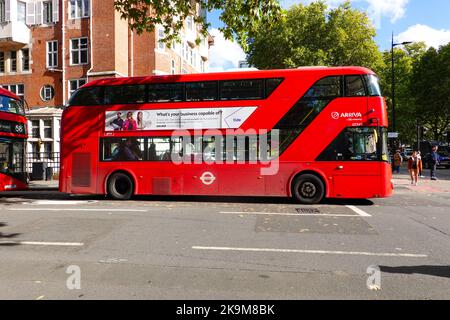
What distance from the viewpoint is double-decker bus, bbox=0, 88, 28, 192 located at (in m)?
13.1

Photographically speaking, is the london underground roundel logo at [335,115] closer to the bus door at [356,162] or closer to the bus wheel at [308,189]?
the bus door at [356,162]

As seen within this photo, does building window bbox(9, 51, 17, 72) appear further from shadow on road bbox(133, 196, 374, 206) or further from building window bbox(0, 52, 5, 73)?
shadow on road bbox(133, 196, 374, 206)

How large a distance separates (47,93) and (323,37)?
22.7m

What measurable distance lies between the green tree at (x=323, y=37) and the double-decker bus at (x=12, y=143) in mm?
20041

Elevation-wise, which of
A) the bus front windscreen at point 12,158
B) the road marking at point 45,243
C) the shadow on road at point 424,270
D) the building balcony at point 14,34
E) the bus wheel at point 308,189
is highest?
the building balcony at point 14,34

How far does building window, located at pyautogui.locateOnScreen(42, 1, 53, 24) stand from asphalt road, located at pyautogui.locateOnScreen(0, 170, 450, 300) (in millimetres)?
24481

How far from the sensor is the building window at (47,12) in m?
29.0

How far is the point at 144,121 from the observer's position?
11789mm

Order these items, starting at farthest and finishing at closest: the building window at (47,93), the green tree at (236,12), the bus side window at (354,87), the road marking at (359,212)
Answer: the building window at (47,93)
the bus side window at (354,87)
the green tree at (236,12)
the road marking at (359,212)

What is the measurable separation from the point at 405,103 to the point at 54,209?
43131 millimetres

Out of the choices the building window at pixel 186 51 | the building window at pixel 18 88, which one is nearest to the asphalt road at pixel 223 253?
the building window at pixel 18 88

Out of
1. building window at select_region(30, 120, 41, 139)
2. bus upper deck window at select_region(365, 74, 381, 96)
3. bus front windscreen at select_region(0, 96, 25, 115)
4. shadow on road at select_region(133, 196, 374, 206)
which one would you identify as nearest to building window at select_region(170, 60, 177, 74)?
building window at select_region(30, 120, 41, 139)

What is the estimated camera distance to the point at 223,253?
554cm
